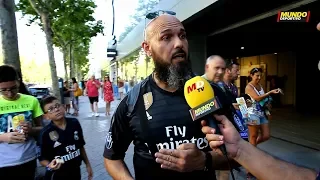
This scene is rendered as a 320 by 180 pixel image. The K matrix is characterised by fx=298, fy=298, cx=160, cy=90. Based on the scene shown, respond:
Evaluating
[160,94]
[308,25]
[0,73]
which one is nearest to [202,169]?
[160,94]

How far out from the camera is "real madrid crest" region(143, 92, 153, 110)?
6.44 ft

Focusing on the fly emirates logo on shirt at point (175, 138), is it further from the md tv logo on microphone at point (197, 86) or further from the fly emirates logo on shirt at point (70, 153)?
the fly emirates logo on shirt at point (70, 153)

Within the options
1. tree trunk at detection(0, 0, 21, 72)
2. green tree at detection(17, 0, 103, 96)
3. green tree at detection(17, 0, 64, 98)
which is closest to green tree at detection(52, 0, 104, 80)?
green tree at detection(17, 0, 103, 96)

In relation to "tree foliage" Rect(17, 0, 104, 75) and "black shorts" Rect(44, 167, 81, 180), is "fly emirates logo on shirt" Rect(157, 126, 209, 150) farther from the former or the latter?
"tree foliage" Rect(17, 0, 104, 75)

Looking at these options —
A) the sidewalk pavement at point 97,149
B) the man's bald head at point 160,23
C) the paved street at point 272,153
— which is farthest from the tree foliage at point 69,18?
the man's bald head at point 160,23

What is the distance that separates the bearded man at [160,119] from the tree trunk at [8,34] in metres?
3.47

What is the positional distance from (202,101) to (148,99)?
0.54m

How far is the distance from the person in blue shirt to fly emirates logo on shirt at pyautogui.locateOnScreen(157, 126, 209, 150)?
159cm

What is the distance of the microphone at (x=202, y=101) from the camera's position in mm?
1419

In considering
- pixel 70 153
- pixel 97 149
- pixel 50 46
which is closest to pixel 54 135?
pixel 70 153

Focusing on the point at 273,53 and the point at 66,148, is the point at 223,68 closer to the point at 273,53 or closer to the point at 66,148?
the point at 66,148

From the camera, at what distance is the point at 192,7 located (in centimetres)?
923

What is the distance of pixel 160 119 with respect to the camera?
1.90 meters

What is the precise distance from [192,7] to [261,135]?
17.0ft
